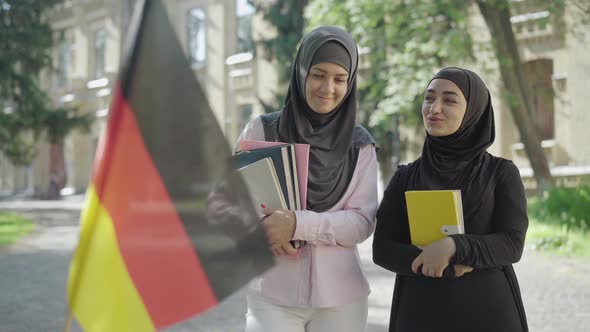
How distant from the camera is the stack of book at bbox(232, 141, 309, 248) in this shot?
9.03 ft

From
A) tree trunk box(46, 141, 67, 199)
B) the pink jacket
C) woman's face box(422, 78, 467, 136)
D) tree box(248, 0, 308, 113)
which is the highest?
tree box(248, 0, 308, 113)

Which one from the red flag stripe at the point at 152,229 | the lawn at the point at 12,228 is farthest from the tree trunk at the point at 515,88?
the red flag stripe at the point at 152,229

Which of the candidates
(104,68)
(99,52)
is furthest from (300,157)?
(99,52)

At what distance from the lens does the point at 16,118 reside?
22.5 metres

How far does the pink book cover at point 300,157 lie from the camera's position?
2.80m

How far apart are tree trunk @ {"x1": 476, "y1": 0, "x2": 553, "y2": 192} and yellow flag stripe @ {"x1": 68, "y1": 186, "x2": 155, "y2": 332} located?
42.9ft

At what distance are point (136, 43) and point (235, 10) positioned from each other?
29674mm

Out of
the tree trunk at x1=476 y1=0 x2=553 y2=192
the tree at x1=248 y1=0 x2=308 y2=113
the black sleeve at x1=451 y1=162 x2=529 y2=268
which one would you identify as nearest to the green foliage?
the tree at x1=248 y1=0 x2=308 y2=113

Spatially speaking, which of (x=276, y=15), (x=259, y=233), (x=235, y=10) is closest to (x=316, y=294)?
(x=259, y=233)

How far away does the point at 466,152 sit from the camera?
289 centimetres

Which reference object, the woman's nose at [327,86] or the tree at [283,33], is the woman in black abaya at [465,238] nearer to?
the woman's nose at [327,86]

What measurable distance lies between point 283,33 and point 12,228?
11876 mm

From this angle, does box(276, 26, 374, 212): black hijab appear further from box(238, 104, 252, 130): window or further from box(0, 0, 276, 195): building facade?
box(238, 104, 252, 130): window

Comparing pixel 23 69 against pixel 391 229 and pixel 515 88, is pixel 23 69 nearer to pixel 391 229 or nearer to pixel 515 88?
pixel 515 88
